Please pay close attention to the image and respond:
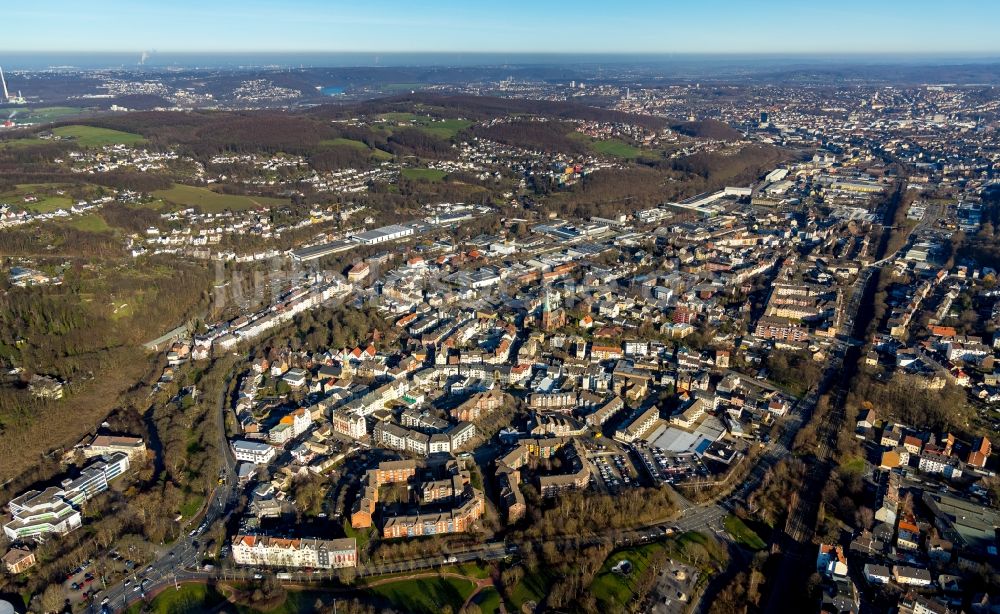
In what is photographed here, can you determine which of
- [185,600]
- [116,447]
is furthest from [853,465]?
[116,447]

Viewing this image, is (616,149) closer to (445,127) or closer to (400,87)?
(445,127)

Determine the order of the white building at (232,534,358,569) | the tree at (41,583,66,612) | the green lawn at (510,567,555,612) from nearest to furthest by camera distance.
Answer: the tree at (41,583,66,612), the green lawn at (510,567,555,612), the white building at (232,534,358,569)

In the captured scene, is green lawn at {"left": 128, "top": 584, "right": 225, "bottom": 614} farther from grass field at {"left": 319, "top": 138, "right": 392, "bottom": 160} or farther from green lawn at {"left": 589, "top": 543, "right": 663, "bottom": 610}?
grass field at {"left": 319, "top": 138, "right": 392, "bottom": 160}

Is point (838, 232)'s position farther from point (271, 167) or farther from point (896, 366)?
point (271, 167)

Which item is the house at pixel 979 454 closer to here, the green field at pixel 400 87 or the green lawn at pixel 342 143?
the green lawn at pixel 342 143

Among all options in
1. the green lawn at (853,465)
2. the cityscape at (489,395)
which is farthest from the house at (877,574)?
the green lawn at (853,465)

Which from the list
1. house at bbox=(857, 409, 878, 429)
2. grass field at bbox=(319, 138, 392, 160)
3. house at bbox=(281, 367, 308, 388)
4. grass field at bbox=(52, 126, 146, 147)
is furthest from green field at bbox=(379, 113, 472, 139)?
house at bbox=(857, 409, 878, 429)
